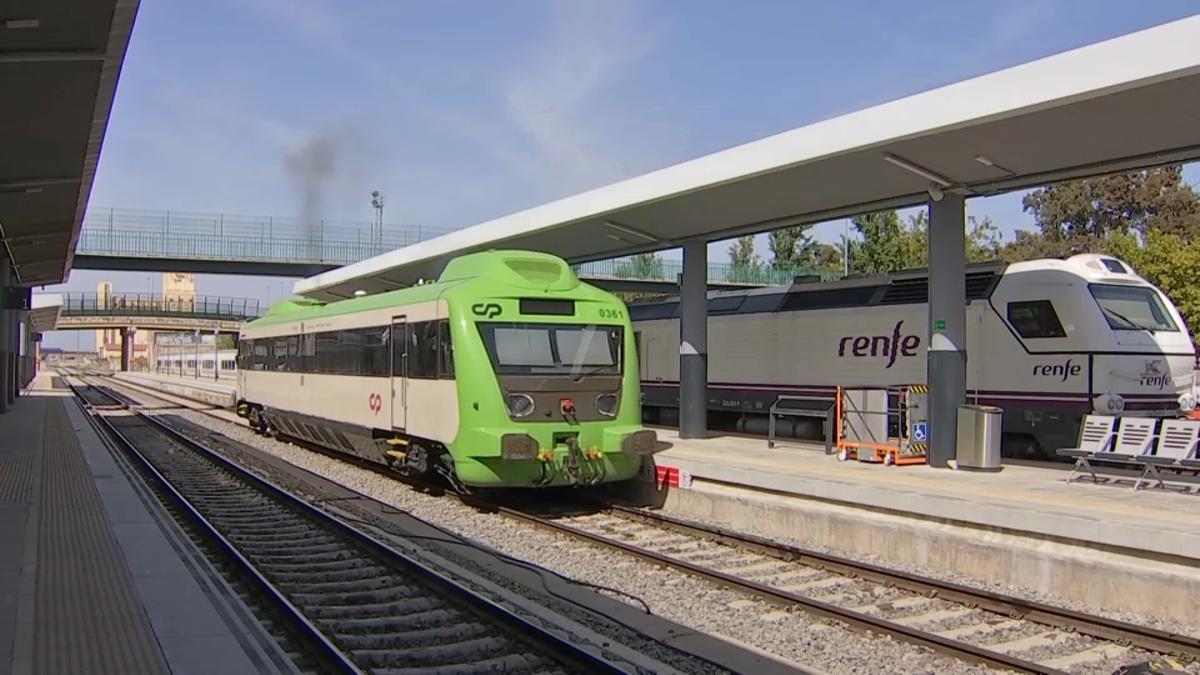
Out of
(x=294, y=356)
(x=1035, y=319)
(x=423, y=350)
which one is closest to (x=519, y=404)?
(x=423, y=350)

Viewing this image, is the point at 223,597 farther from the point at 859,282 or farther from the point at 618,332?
the point at 859,282

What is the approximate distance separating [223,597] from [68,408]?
30170 mm

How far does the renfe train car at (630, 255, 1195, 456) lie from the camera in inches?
554

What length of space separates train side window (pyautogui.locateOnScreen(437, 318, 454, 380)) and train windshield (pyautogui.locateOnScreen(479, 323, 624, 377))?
1.84 feet

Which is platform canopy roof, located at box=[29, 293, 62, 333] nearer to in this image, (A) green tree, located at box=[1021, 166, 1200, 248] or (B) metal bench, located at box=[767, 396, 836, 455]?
(B) metal bench, located at box=[767, 396, 836, 455]

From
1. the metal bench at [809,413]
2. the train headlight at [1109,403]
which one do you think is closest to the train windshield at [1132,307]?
the train headlight at [1109,403]

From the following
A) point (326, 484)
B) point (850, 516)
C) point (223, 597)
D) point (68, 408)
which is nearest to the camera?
point (223, 597)

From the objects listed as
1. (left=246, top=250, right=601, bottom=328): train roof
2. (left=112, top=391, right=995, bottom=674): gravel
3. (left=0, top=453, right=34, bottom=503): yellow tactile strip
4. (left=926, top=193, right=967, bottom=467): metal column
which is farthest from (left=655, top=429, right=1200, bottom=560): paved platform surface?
(left=0, top=453, right=34, bottom=503): yellow tactile strip

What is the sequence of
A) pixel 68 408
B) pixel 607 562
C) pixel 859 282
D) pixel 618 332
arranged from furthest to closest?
pixel 68 408, pixel 859 282, pixel 618 332, pixel 607 562

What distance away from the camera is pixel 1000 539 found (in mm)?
9164

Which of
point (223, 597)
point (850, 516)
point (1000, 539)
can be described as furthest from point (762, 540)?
point (223, 597)

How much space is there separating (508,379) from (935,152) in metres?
5.93

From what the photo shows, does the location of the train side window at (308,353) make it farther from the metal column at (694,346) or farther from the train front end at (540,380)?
the metal column at (694,346)

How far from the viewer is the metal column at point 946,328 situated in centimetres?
1301
